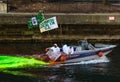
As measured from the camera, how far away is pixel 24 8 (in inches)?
2047

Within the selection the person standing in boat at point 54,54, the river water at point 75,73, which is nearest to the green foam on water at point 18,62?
the river water at point 75,73

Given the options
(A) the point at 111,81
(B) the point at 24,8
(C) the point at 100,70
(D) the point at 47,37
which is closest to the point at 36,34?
(D) the point at 47,37

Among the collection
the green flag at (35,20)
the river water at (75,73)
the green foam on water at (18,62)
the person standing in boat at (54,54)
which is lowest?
the river water at (75,73)

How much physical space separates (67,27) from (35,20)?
328 cm

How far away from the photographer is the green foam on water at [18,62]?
36781 mm

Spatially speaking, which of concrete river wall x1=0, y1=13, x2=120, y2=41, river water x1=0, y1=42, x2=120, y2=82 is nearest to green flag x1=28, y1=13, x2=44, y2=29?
concrete river wall x1=0, y1=13, x2=120, y2=41

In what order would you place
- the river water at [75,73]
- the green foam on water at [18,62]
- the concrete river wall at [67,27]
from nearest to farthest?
1. the river water at [75,73]
2. the green foam on water at [18,62]
3. the concrete river wall at [67,27]

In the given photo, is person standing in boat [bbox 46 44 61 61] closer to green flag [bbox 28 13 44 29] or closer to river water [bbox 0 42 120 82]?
river water [bbox 0 42 120 82]

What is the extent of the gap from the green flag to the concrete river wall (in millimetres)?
402

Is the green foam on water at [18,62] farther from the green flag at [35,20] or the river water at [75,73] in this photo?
the green flag at [35,20]

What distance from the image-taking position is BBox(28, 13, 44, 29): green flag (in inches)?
1870

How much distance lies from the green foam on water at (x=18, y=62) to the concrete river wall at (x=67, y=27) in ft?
33.5

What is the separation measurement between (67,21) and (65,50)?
10.2 metres

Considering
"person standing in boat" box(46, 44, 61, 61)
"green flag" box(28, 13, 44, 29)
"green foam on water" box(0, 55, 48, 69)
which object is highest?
"green flag" box(28, 13, 44, 29)
